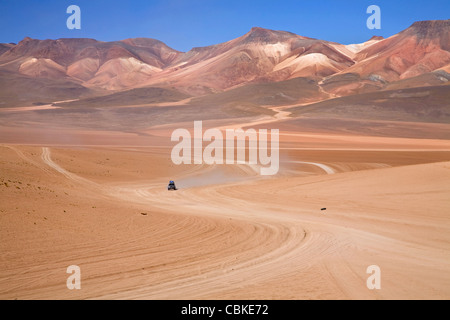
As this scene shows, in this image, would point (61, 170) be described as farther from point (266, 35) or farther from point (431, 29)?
point (266, 35)

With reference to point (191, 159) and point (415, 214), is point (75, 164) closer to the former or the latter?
point (191, 159)

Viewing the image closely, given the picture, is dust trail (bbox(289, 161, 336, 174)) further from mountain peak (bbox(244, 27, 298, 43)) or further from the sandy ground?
mountain peak (bbox(244, 27, 298, 43))

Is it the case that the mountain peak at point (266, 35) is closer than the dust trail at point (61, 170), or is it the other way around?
the dust trail at point (61, 170)

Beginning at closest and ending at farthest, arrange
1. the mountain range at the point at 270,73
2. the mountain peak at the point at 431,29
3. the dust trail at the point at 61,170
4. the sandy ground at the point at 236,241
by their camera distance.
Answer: the sandy ground at the point at 236,241, the dust trail at the point at 61,170, the mountain range at the point at 270,73, the mountain peak at the point at 431,29

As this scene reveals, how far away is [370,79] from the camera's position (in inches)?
5153

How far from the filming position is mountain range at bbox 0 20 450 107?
421ft

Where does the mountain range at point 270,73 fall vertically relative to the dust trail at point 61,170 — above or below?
above

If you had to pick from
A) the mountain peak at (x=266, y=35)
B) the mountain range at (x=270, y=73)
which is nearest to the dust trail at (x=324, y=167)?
the mountain range at (x=270, y=73)

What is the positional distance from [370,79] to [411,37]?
4417 centimetres

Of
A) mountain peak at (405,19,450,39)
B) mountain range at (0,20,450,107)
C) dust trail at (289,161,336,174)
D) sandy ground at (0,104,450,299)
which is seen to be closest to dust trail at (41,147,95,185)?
sandy ground at (0,104,450,299)

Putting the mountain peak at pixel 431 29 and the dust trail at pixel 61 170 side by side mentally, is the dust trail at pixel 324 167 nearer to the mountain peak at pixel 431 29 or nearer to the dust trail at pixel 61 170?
the dust trail at pixel 61 170

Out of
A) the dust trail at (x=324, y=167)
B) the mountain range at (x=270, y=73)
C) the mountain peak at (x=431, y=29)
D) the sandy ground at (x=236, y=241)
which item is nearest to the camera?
the sandy ground at (x=236, y=241)

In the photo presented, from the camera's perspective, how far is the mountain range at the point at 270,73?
128 m

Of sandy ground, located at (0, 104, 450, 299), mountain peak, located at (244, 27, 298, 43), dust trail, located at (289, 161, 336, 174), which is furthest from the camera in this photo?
mountain peak, located at (244, 27, 298, 43)
